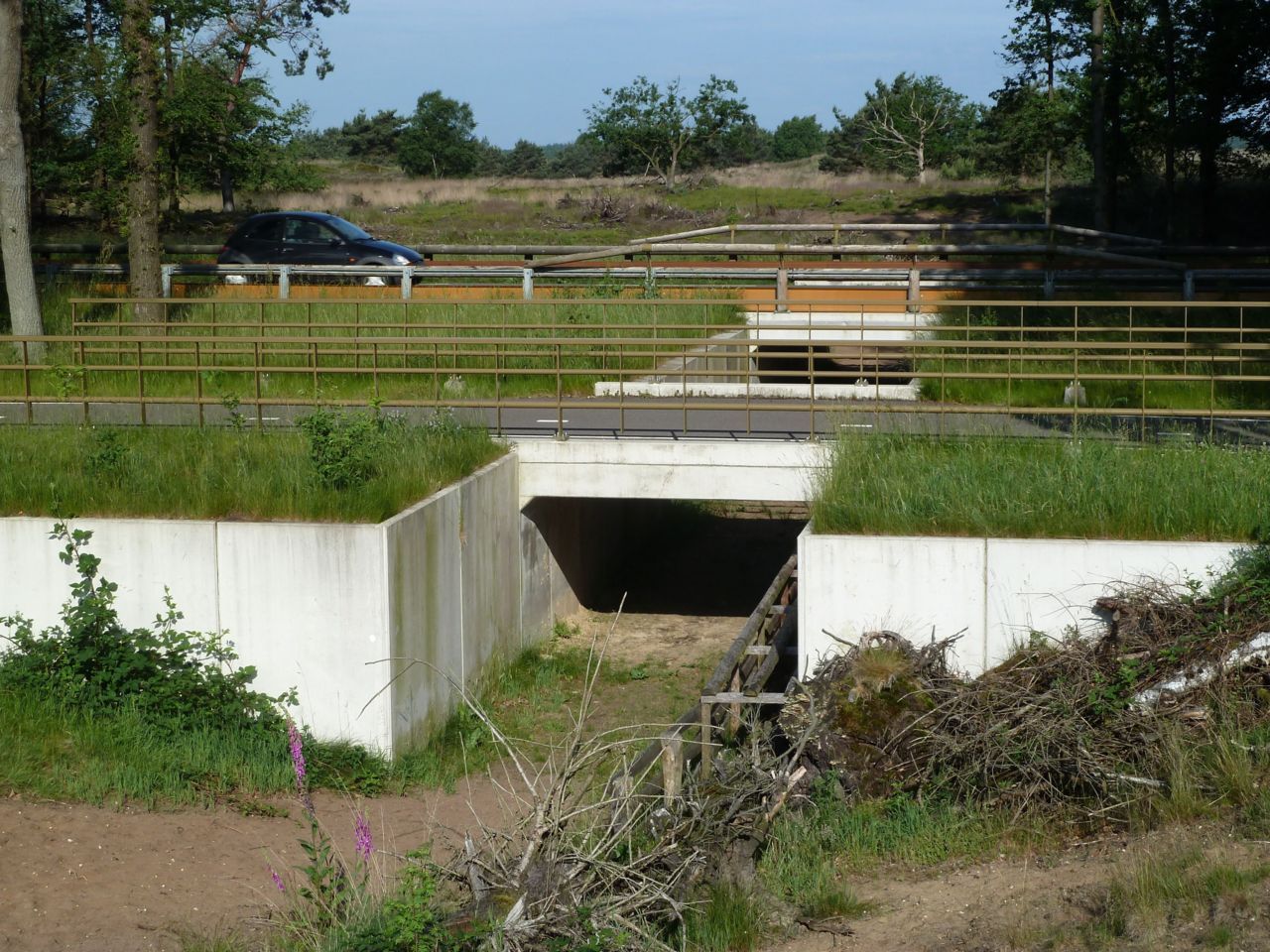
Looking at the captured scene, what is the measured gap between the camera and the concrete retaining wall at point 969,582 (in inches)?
436

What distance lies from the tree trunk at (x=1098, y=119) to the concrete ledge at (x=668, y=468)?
2504 cm

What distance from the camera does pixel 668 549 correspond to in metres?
20.0

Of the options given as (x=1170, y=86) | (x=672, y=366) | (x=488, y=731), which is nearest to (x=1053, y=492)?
(x=488, y=731)

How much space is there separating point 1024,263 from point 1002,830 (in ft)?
74.4

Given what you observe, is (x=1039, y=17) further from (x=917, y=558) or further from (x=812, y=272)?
(x=917, y=558)

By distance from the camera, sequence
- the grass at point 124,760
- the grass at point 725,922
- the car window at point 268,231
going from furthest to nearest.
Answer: the car window at point 268,231 < the grass at point 124,760 < the grass at point 725,922

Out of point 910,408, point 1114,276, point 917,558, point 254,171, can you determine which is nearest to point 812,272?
point 1114,276

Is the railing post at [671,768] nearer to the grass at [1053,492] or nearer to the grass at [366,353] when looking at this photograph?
the grass at [1053,492]

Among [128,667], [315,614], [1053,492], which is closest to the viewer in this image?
[128,667]

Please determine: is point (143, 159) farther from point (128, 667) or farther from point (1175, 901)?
point (1175, 901)

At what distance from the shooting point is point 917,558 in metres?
11.3

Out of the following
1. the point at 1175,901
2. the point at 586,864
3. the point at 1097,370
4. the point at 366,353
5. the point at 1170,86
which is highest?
the point at 1170,86

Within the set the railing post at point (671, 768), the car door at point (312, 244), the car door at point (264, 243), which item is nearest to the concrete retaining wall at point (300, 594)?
the railing post at point (671, 768)

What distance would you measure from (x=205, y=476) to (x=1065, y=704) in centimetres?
686
